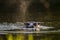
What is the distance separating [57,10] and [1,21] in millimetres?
559

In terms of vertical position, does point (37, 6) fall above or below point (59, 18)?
above

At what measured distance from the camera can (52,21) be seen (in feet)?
6.34

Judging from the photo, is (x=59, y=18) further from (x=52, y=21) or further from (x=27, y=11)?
(x=27, y=11)

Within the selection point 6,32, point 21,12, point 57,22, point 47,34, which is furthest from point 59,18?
point 6,32

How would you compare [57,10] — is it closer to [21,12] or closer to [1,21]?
[21,12]

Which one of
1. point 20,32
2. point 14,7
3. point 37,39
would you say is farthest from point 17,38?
point 14,7

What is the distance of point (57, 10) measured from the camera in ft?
6.40

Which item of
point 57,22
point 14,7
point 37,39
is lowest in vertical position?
point 37,39

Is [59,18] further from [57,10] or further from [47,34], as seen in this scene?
[47,34]

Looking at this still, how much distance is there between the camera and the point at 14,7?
1.98m

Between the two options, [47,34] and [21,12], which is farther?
[21,12]

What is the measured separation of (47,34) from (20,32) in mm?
256

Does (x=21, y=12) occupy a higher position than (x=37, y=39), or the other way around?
(x=21, y=12)

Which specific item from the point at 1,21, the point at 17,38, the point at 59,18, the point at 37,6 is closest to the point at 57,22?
the point at 59,18
